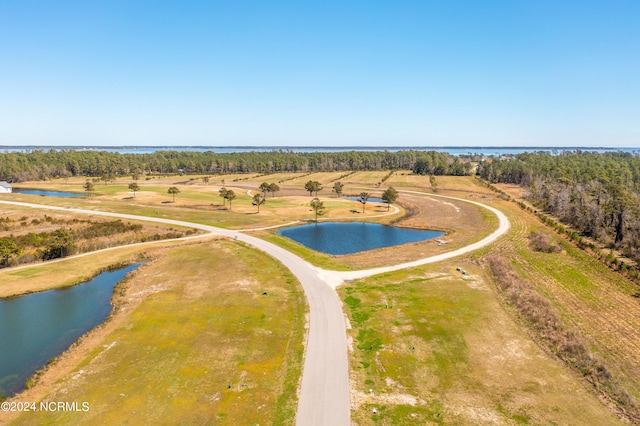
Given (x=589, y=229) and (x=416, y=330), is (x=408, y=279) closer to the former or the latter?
(x=416, y=330)

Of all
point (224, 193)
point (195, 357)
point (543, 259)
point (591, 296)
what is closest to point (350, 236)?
point (543, 259)

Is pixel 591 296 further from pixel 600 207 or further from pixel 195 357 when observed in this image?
pixel 195 357

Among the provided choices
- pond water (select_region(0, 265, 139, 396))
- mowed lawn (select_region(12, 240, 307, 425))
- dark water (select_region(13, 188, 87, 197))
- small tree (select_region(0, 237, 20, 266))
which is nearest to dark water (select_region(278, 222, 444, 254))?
mowed lawn (select_region(12, 240, 307, 425))

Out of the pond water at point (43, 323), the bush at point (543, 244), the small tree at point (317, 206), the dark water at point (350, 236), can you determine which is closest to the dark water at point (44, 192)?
the small tree at point (317, 206)

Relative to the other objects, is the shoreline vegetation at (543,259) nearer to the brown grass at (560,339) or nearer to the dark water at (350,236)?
the brown grass at (560,339)

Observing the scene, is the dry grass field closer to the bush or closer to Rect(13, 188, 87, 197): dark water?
the bush

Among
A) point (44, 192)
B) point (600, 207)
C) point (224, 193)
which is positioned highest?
point (224, 193)
